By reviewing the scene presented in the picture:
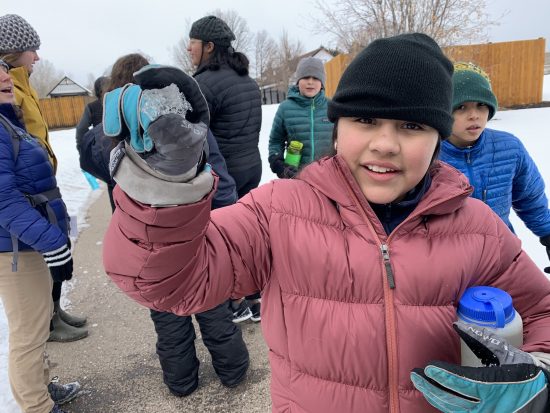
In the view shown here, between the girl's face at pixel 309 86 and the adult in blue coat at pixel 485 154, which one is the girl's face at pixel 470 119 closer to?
the adult in blue coat at pixel 485 154

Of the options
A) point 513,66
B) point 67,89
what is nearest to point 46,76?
point 67,89

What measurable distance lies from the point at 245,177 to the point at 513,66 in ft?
46.4

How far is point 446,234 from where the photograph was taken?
126cm

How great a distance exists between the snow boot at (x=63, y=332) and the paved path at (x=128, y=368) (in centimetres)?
5

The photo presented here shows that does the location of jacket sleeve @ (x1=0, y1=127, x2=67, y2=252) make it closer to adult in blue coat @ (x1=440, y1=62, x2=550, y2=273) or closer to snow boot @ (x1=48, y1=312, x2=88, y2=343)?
snow boot @ (x1=48, y1=312, x2=88, y2=343)

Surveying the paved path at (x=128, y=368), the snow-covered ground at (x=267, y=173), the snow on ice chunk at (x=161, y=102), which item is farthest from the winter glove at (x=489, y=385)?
the snow-covered ground at (x=267, y=173)

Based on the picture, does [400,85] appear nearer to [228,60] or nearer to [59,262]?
[59,262]

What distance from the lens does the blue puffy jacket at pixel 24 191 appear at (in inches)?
86.4

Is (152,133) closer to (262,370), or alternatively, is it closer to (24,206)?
(24,206)

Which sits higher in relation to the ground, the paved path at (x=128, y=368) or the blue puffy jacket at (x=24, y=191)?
the blue puffy jacket at (x=24, y=191)

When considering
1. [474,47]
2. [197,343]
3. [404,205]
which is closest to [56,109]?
[474,47]

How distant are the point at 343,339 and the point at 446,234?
437 millimetres

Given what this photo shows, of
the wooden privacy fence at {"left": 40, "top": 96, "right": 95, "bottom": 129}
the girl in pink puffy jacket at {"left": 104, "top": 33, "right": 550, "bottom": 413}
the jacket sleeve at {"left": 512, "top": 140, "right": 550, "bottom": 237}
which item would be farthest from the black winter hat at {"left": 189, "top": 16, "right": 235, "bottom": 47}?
the wooden privacy fence at {"left": 40, "top": 96, "right": 95, "bottom": 129}

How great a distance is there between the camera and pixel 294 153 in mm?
3912
